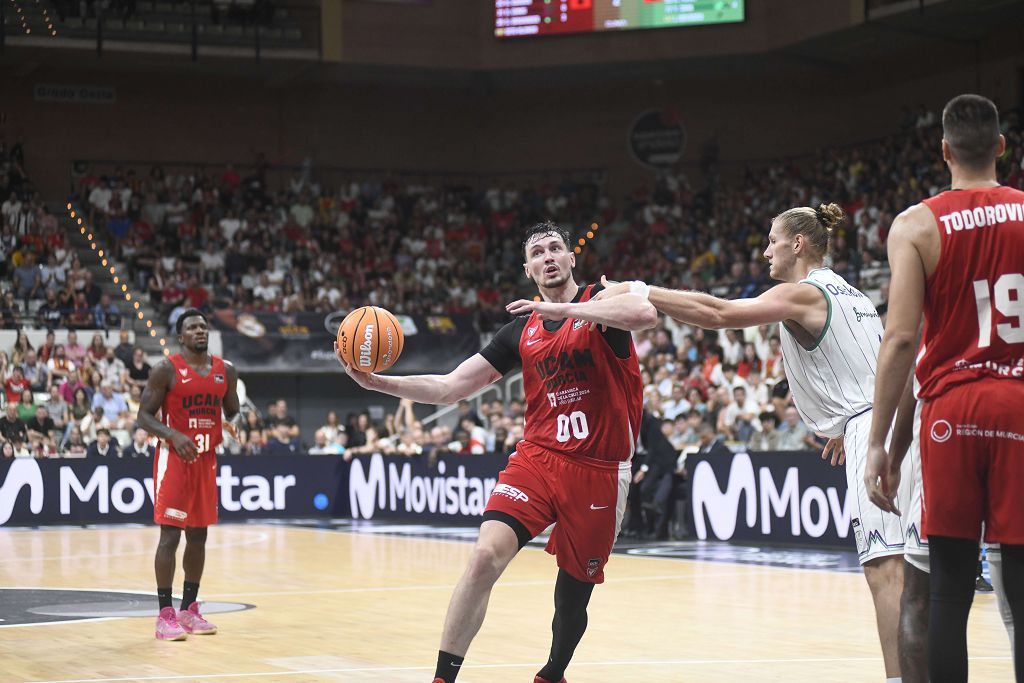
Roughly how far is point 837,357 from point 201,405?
5368 mm

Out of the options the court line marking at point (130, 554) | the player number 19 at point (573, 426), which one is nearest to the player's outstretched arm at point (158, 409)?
the player number 19 at point (573, 426)

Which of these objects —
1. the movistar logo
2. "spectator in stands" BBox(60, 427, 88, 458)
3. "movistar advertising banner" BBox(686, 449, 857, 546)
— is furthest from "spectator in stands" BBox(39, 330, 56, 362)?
"movistar advertising banner" BBox(686, 449, 857, 546)

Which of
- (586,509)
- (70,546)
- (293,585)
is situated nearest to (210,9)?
(70,546)

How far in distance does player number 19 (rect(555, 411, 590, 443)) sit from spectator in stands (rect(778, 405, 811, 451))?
389 inches

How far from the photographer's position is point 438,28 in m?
30.1

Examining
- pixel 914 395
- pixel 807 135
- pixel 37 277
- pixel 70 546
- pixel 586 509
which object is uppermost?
pixel 807 135

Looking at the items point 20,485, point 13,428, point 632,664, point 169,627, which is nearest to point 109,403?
point 13,428

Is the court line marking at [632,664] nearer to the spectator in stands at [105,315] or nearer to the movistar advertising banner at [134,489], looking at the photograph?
the movistar advertising banner at [134,489]

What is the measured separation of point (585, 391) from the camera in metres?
6.23

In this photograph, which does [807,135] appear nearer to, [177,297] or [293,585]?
[177,297]

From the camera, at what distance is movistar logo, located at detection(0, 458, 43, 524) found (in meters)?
18.9

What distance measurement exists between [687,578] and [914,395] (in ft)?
27.1

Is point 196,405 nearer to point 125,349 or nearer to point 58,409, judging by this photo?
point 58,409

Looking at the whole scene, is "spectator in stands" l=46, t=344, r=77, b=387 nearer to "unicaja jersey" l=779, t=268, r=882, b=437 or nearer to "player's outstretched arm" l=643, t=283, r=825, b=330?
"unicaja jersey" l=779, t=268, r=882, b=437
